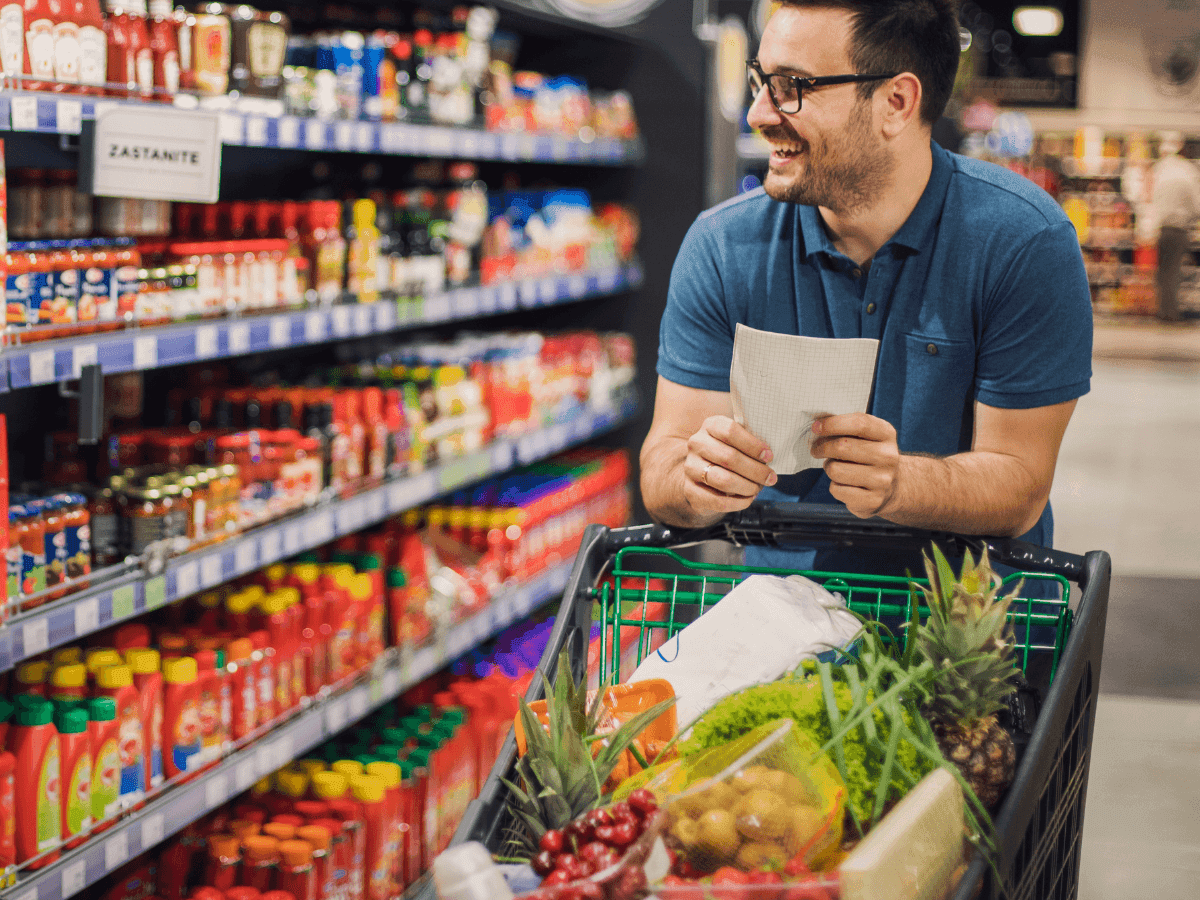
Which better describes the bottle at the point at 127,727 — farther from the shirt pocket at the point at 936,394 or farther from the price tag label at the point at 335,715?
the shirt pocket at the point at 936,394

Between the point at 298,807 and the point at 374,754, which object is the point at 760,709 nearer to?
the point at 298,807

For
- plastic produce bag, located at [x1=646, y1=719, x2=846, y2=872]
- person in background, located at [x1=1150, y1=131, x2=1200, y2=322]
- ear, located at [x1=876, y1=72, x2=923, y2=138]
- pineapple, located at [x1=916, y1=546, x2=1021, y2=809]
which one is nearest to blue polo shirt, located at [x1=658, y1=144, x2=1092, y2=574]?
Result: ear, located at [x1=876, y1=72, x2=923, y2=138]

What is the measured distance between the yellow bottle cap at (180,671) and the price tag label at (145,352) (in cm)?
58

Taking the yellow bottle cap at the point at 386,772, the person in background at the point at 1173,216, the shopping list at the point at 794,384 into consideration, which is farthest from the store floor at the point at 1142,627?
the person in background at the point at 1173,216

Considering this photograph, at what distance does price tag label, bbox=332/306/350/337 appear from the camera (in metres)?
2.97

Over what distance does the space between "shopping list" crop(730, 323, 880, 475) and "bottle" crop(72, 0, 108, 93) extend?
1418 millimetres

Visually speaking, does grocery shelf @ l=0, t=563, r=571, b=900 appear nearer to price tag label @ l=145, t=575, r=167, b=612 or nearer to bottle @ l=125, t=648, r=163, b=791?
bottle @ l=125, t=648, r=163, b=791

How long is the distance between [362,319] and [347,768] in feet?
3.59

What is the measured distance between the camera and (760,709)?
1.24 metres

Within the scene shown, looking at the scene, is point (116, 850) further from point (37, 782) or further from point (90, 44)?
point (90, 44)

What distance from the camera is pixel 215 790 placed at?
8.02 feet

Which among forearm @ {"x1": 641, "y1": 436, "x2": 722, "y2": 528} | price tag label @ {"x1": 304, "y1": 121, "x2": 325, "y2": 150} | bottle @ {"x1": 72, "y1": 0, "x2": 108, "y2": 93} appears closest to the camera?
forearm @ {"x1": 641, "y1": 436, "x2": 722, "y2": 528}

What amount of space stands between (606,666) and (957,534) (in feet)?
1.60

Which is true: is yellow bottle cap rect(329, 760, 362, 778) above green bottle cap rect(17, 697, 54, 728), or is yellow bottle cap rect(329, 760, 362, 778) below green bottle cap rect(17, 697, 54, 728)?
below
